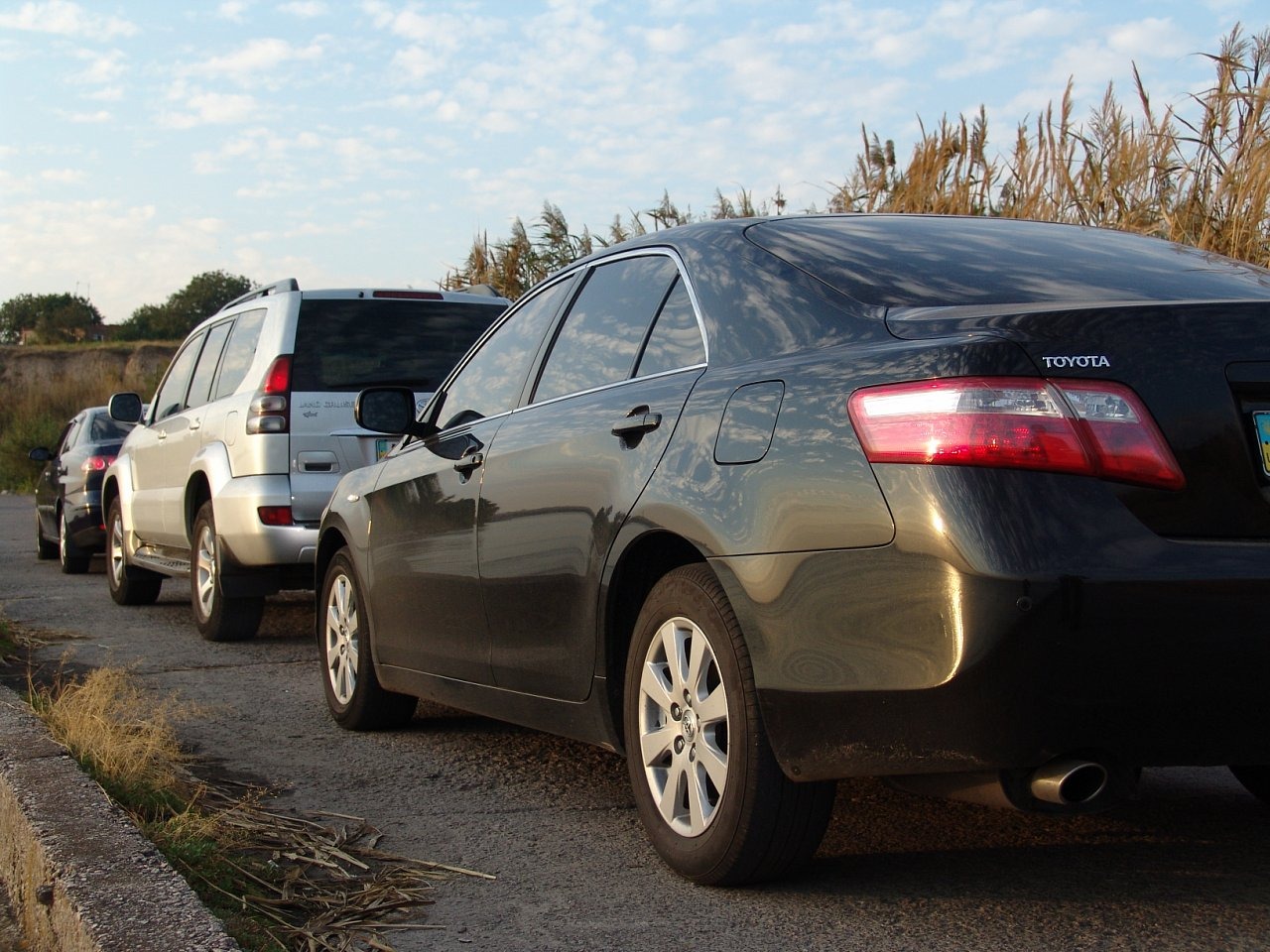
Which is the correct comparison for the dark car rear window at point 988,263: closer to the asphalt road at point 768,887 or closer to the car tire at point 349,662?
the asphalt road at point 768,887

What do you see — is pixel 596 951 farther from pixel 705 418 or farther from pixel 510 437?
pixel 510 437

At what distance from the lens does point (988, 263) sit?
396 centimetres

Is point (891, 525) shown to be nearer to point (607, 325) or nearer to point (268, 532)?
point (607, 325)

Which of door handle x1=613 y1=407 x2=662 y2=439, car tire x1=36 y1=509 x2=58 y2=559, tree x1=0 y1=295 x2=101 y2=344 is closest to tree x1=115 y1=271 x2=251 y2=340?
tree x1=0 y1=295 x2=101 y2=344

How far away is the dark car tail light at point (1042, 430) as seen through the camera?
305cm

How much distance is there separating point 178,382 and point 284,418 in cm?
243

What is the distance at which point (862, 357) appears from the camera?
3.36 metres

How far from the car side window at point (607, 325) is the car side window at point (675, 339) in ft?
0.20

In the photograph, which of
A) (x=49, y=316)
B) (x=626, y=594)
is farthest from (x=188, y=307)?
(x=626, y=594)

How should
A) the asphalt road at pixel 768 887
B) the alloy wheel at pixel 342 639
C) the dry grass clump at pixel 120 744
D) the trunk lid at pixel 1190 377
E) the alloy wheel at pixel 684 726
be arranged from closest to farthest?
the trunk lid at pixel 1190 377 → the asphalt road at pixel 768 887 → the alloy wheel at pixel 684 726 → the dry grass clump at pixel 120 744 → the alloy wheel at pixel 342 639

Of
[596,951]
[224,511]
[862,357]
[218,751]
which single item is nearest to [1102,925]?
[596,951]

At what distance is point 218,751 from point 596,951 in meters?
2.70

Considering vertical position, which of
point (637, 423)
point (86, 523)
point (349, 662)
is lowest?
point (86, 523)

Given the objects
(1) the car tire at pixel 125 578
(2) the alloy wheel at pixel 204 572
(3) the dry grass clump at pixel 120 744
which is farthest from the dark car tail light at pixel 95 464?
(3) the dry grass clump at pixel 120 744
